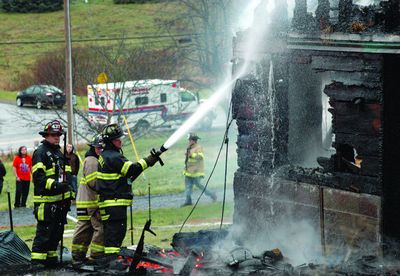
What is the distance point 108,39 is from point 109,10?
11518 mm

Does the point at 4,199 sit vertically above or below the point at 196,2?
below

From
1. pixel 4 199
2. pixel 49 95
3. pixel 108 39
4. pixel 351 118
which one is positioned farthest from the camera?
pixel 108 39

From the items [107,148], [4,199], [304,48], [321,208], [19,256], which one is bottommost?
[4,199]

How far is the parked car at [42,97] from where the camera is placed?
36156 mm

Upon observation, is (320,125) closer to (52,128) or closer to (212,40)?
(52,128)

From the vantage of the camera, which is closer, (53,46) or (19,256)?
(19,256)

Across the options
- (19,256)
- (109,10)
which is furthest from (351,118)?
(109,10)

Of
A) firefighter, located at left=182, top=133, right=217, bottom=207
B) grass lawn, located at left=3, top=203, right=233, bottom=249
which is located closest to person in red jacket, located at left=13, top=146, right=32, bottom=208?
grass lawn, located at left=3, top=203, right=233, bottom=249

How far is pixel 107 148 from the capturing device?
36.7ft

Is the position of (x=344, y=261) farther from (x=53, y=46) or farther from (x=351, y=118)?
(x=53, y=46)

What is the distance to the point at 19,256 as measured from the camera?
1198 cm

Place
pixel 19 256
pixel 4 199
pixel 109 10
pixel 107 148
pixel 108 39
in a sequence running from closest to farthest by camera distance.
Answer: pixel 107 148 → pixel 19 256 → pixel 4 199 → pixel 108 39 → pixel 109 10

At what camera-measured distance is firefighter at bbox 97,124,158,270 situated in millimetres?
11031

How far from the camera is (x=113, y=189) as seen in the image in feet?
36.3
